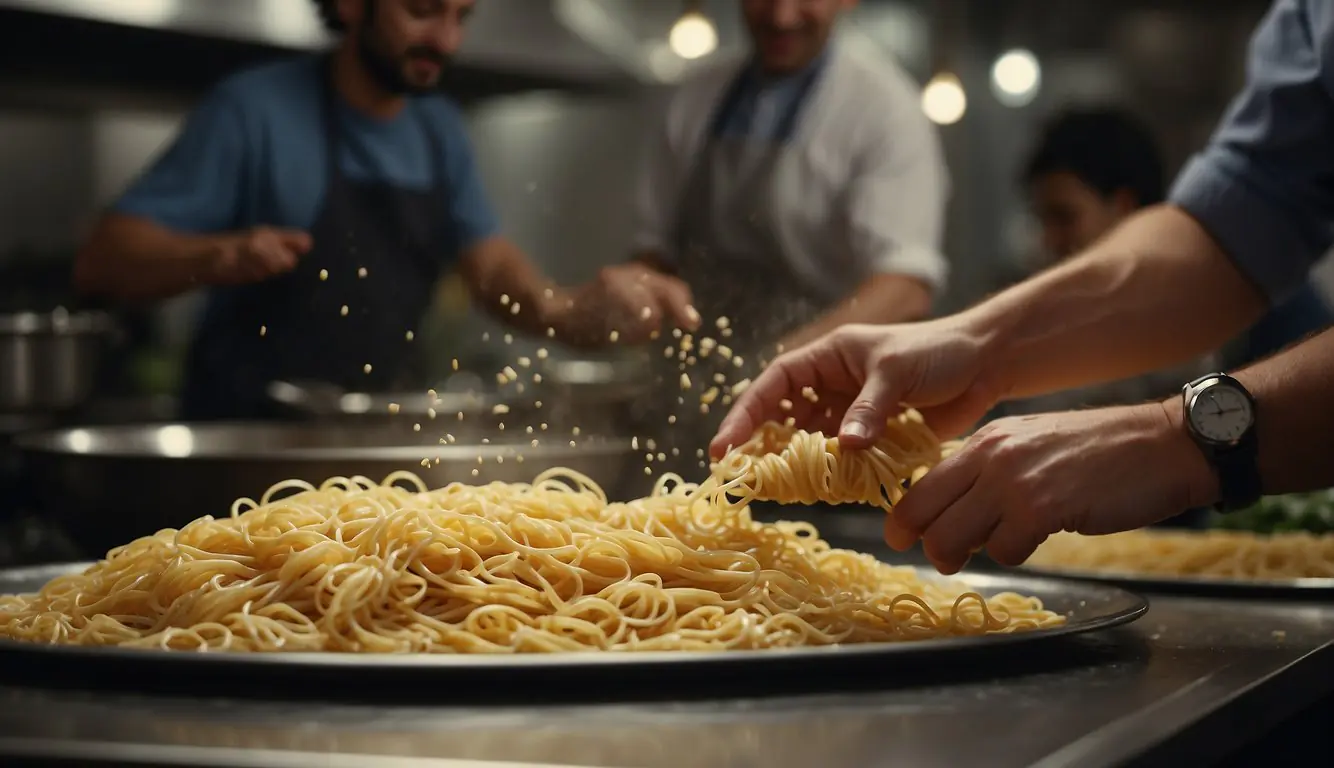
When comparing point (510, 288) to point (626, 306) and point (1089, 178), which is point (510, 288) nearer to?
point (626, 306)

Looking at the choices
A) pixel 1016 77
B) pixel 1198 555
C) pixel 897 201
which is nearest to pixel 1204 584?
pixel 1198 555

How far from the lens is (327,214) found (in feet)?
10.3

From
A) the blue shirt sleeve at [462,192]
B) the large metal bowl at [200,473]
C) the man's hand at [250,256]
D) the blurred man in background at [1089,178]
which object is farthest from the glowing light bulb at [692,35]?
the large metal bowl at [200,473]

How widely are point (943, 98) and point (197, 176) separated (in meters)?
3.61

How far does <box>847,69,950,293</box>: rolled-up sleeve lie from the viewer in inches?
133

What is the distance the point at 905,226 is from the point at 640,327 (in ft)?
4.34

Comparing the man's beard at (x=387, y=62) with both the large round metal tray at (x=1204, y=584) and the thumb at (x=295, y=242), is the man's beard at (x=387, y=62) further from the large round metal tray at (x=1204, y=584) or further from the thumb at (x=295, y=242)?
the large round metal tray at (x=1204, y=584)

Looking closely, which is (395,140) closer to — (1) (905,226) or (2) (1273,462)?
(1) (905,226)

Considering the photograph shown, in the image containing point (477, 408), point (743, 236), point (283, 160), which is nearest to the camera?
point (477, 408)

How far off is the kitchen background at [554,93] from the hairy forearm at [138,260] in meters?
0.71

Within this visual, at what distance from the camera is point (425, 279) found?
10.9 feet

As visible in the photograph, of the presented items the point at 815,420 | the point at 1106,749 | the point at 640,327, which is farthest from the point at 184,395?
the point at 1106,749

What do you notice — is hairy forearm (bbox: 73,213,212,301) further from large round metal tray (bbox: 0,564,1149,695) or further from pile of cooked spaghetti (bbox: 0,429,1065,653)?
large round metal tray (bbox: 0,564,1149,695)

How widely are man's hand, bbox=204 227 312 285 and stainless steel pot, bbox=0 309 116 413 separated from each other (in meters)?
0.32
